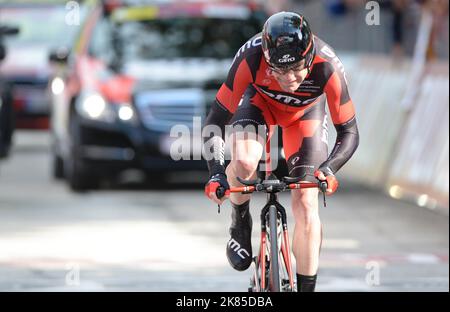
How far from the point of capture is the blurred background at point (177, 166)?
12008 millimetres

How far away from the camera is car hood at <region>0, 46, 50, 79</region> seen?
24397 millimetres

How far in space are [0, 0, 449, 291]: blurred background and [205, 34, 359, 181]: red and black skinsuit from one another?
7.90 ft

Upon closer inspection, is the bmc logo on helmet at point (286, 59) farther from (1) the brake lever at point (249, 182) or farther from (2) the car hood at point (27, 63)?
(2) the car hood at point (27, 63)

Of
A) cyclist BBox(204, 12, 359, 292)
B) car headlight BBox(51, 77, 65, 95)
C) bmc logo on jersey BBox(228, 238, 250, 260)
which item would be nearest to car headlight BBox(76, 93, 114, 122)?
car headlight BBox(51, 77, 65, 95)

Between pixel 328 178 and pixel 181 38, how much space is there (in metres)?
10.2

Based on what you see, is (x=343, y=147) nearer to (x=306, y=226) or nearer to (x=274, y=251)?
(x=306, y=226)

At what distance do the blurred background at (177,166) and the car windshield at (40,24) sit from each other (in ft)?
13.4

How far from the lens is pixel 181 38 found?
1797cm

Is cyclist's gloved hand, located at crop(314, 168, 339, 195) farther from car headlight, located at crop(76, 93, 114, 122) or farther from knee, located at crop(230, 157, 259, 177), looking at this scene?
car headlight, located at crop(76, 93, 114, 122)

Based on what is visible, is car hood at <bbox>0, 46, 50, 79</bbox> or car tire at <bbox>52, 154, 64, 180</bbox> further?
car hood at <bbox>0, 46, 50, 79</bbox>

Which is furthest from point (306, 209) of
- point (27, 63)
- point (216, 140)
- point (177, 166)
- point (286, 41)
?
point (27, 63)
